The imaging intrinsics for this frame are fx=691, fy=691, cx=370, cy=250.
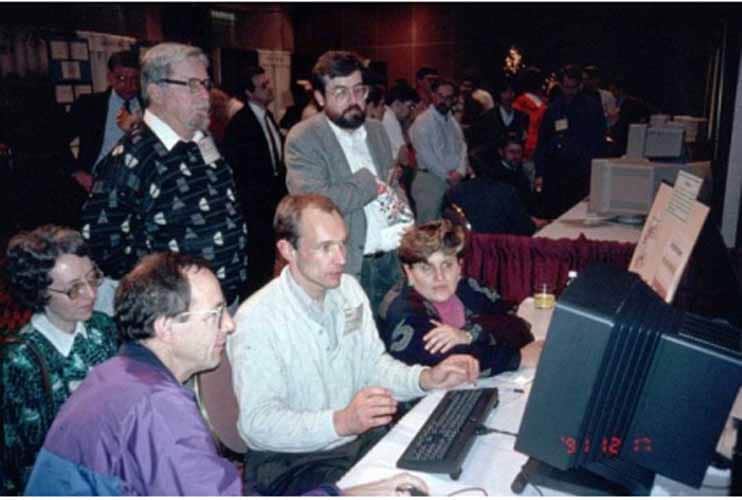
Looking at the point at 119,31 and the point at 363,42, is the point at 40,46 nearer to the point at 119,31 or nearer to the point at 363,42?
the point at 119,31

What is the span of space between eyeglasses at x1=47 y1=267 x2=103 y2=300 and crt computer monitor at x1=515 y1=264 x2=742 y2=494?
1228mm

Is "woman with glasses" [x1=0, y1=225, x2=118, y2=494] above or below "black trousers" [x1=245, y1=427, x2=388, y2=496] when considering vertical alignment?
above

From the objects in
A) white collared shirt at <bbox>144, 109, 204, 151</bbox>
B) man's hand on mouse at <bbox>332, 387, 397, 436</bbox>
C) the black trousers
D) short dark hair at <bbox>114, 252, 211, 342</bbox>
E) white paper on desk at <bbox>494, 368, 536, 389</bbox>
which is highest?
white collared shirt at <bbox>144, 109, 204, 151</bbox>

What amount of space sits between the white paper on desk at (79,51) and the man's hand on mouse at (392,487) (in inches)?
234

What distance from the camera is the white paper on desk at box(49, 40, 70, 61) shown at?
6.01 m

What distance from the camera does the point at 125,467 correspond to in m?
1.07

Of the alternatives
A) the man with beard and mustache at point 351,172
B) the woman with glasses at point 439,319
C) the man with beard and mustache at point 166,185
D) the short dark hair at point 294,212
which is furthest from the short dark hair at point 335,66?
the short dark hair at point 294,212

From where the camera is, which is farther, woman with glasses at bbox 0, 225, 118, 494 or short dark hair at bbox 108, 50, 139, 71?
short dark hair at bbox 108, 50, 139, 71

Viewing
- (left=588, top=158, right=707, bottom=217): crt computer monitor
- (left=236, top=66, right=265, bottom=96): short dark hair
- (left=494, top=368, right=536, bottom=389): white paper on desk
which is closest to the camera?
(left=494, top=368, right=536, bottom=389): white paper on desk

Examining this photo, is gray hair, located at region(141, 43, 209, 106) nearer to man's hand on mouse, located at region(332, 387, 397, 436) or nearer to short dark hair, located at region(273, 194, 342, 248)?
short dark hair, located at region(273, 194, 342, 248)

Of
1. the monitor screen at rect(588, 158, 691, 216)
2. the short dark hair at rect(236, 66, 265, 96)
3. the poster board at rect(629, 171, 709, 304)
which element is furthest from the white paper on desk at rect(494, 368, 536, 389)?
the short dark hair at rect(236, 66, 265, 96)

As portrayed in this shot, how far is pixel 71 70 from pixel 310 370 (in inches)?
216

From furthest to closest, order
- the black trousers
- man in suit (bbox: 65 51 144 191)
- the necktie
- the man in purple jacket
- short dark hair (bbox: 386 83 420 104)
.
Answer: short dark hair (bbox: 386 83 420 104) → the necktie → man in suit (bbox: 65 51 144 191) → the black trousers → the man in purple jacket

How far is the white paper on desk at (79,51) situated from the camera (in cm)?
614
